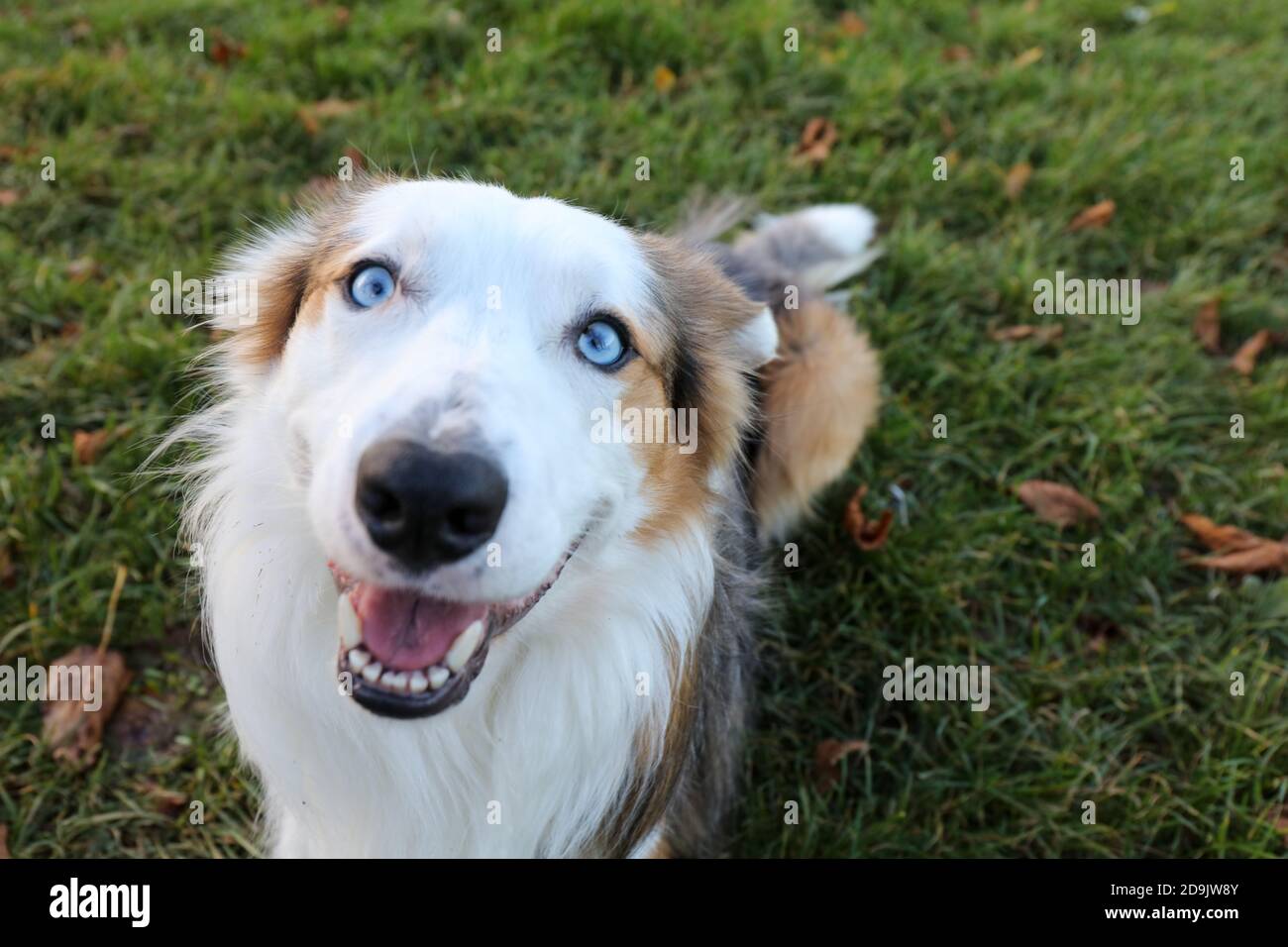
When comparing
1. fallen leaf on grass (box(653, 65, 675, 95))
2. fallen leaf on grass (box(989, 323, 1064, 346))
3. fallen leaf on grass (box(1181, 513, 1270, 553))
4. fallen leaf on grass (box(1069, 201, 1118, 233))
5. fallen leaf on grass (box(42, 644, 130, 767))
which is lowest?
fallen leaf on grass (box(42, 644, 130, 767))

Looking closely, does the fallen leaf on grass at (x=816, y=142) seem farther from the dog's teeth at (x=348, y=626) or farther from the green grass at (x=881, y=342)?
the dog's teeth at (x=348, y=626)

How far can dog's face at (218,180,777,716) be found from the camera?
1.80m

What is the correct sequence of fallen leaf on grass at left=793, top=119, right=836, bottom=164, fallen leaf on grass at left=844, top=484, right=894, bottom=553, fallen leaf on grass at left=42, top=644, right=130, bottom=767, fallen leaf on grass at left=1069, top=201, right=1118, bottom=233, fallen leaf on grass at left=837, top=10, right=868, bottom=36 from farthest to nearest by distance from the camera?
1. fallen leaf on grass at left=837, top=10, right=868, bottom=36
2. fallen leaf on grass at left=793, top=119, right=836, bottom=164
3. fallen leaf on grass at left=1069, top=201, right=1118, bottom=233
4. fallen leaf on grass at left=844, top=484, right=894, bottom=553
5. fallen leaf on grass at left=42, top=644, right=130, bottom=767

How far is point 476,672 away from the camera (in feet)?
6.92

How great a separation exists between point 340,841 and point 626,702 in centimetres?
83

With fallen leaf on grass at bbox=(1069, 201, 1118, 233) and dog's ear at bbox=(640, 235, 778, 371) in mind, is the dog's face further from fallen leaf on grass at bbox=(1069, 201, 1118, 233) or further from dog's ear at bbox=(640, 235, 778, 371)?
fallen leaf on grass at bbox=(1069, 201, 1118, 233)

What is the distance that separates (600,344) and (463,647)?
74 cm

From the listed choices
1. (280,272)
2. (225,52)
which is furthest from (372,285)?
(225,52)

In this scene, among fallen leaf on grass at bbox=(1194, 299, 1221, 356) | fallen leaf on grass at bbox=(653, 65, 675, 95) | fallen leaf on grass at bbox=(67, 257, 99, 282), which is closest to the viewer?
fallen leaf on grass at bbox=(67, 257, 99, 282)

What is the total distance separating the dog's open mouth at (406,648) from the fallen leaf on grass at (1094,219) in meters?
3.92

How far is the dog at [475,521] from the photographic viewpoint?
185 cm

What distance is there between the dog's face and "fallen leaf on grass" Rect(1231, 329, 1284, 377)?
9.63 feet

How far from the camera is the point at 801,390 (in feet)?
11.4

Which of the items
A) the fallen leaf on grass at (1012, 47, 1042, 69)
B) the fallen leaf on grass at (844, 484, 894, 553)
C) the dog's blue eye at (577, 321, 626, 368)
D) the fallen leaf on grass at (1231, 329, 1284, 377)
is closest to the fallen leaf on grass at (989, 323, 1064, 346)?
the fallen leaf on grass at (1231, 329, 1284, 377)
